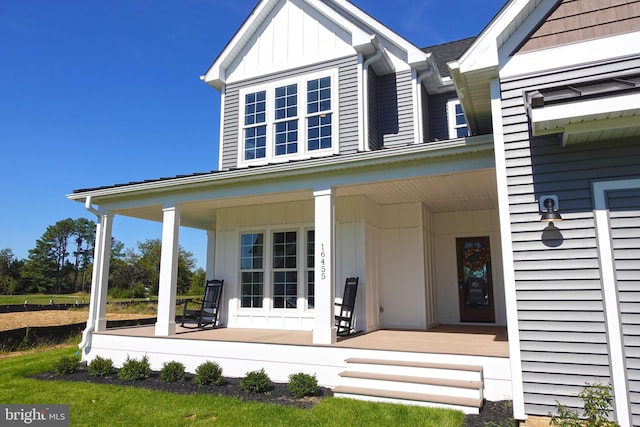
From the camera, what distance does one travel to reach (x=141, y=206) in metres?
8.28

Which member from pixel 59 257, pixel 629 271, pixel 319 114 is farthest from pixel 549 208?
pixel 59 257

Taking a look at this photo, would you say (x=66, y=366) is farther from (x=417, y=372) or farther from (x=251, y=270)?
Result: (x=417, y=372)

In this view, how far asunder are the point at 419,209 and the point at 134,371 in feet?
20.0

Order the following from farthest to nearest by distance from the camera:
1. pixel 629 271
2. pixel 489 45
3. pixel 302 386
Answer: pixel 302 386, pixel 489 45, pixel 629 271

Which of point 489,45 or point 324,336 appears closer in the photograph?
point 489,45

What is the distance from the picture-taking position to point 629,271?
12.1 ft

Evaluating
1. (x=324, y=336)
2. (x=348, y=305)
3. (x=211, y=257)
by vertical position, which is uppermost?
(x=211, y=257)

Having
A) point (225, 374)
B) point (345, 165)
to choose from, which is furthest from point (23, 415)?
point (345, 165)

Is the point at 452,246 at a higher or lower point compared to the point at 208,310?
higher

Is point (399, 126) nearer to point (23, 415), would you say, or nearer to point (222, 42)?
point (222, 42)

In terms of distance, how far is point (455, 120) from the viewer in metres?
9.47

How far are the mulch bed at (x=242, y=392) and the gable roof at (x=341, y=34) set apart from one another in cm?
685

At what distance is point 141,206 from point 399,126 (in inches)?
226

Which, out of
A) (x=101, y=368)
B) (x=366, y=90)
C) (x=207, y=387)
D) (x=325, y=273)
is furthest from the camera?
(x=366, y=90)
